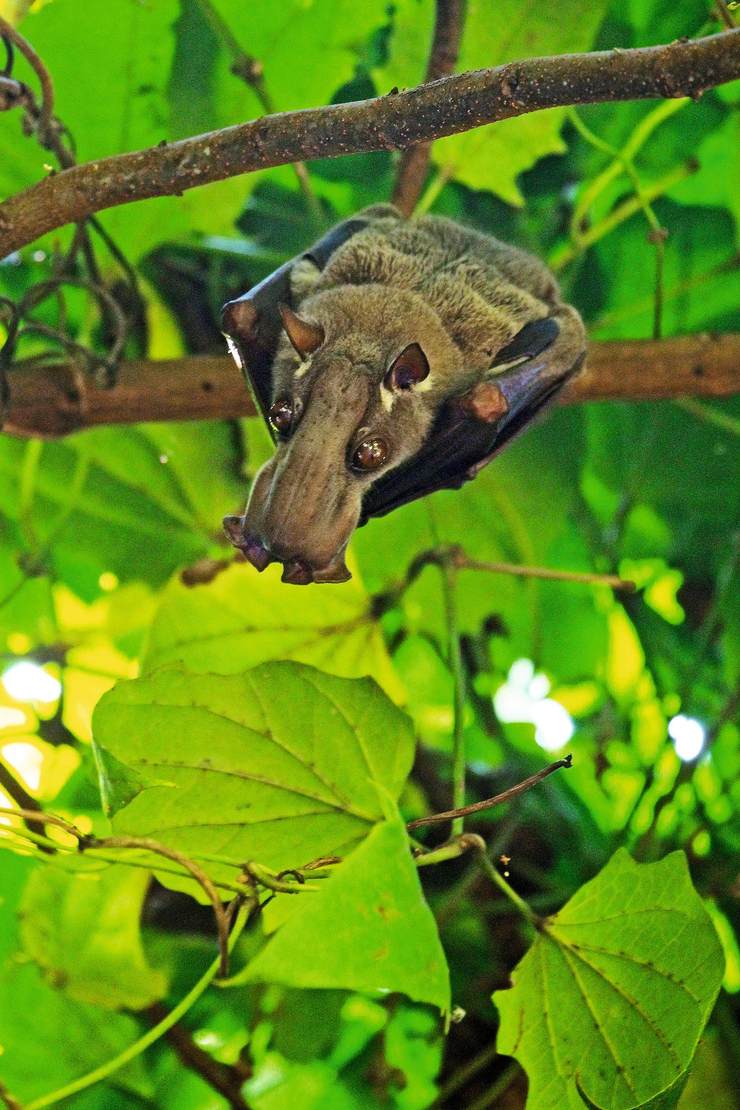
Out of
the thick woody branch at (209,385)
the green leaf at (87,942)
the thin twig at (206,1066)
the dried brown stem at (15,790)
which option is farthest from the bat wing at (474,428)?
the thin twig at (206,1066)

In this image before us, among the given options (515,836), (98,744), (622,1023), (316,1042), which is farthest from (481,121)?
(515,836)

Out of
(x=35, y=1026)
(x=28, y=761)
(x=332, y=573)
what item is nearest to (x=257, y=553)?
(x=332, y=573)

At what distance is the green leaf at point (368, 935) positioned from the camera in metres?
1.21

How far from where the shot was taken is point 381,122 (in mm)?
1530

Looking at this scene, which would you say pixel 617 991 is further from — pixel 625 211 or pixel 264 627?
pixel 625 211

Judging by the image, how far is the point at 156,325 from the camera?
3.09m

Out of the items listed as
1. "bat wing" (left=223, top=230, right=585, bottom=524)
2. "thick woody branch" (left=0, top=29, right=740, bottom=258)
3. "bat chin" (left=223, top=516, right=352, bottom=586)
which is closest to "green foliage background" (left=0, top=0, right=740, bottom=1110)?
"bat chin" (left=223, top=516, right=352, bottom=586)

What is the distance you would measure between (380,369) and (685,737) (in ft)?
4.97

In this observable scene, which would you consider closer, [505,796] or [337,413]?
[505,796]

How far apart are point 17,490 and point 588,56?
1.91 meters

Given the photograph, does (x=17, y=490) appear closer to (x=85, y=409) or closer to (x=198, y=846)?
(x=85, y=409)

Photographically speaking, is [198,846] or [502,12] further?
[502,12]

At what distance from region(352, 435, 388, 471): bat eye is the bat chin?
133 millimetres

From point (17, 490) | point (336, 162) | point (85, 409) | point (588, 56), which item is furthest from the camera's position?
point (336, 162)
